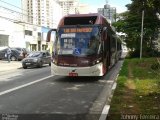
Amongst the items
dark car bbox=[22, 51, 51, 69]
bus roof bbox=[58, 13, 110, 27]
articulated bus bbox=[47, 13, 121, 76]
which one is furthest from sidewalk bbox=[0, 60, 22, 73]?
articulated bus bbox=[47, 13, 121, 76]

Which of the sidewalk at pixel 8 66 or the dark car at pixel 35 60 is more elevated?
the dark car at pixel 35 60

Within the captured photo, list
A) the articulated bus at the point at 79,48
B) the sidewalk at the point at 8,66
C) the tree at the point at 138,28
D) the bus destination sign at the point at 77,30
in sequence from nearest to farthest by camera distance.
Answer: the articulated bus at the point at 79,48 < the bus destination sign at the point at 77,30 < the sidewalk at the point at 8,66 < the tree at the point at 138,28

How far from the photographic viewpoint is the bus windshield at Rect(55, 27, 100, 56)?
761 inches

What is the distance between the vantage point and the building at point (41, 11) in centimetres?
6281

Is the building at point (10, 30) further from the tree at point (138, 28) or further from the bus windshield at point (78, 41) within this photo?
the bus windshield at point (78, 41)

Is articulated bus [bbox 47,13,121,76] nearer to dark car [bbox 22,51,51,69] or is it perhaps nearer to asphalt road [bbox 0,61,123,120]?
asphalt road [bbox 0,61,123,120]

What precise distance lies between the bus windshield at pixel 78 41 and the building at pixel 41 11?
40980 millimetres

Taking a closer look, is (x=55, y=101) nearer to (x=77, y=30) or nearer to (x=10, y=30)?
A: (x=77, y=30)

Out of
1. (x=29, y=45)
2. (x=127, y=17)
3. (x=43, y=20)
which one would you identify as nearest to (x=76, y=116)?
(x=127, y=17)

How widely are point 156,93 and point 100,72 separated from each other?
22.0 ft

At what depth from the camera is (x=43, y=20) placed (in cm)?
7500

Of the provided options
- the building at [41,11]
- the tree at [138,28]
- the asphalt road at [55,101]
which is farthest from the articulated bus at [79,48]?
the building at [41,11]

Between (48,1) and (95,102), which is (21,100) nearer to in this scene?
(95,102)

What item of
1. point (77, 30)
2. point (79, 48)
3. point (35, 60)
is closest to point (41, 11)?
point (35, 60)
